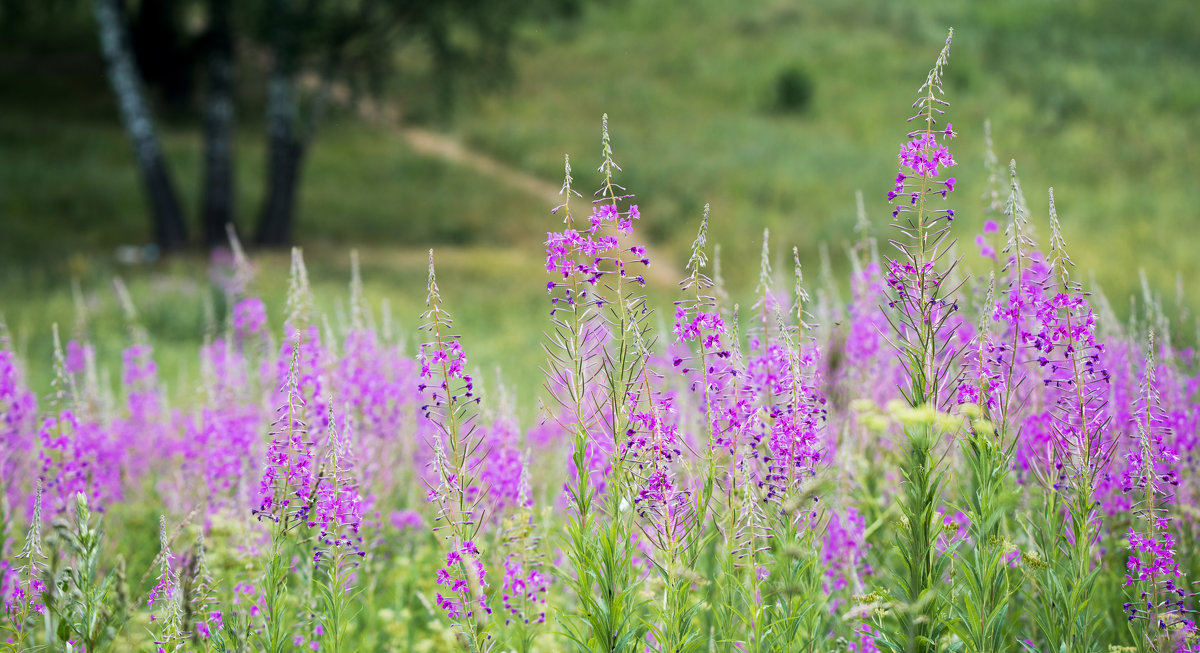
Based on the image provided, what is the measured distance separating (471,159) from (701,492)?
1178 inches

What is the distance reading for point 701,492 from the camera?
3.36 metres

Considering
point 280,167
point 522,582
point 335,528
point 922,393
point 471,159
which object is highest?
point 471,159

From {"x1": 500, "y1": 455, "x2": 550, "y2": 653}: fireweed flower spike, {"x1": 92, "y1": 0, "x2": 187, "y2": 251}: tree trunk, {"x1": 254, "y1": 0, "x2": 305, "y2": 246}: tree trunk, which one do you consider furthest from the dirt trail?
{"x1": 500, "y1": 455, "x2": 550, "y2": 653}: fireweed flower spike

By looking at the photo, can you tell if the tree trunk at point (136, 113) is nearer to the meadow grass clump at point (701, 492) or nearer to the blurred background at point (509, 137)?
the blurred background at point (509, 137)

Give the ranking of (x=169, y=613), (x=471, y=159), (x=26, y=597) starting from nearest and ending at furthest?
(x=169, y=613) → (x=26, y=597) → (x=471, y=159)

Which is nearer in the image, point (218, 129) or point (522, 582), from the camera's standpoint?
point (522, 582)

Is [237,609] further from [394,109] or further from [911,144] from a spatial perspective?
[394,109]

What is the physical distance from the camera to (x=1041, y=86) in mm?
34219

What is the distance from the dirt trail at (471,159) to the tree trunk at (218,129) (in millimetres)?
5450

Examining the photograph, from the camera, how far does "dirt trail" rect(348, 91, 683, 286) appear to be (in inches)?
984

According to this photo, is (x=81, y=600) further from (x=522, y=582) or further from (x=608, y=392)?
(x=608, y=392)

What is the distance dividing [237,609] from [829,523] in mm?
2562

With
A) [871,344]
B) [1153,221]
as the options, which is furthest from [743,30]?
[871,344]

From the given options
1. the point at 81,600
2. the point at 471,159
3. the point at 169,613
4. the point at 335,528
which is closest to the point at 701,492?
the point at 335,528
